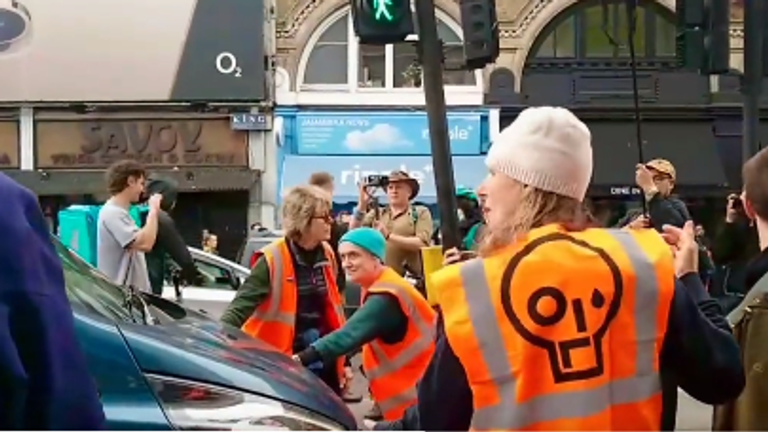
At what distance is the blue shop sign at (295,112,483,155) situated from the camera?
19781 mm

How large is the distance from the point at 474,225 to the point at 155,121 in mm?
13212

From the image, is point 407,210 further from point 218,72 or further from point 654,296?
point 218,72

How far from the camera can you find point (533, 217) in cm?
244

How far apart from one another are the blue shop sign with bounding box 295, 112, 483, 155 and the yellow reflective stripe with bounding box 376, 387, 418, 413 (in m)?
14.6

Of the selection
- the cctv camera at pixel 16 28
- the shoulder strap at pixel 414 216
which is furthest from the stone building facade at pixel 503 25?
the shoulder strap at pixel 414 216

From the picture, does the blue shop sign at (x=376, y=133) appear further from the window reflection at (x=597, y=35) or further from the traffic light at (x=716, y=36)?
the traffic light at (x=716, y=36)

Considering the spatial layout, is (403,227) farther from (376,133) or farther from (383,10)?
(376,133)

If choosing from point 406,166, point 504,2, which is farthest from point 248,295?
point 504,2

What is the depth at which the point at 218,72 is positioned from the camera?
20.4 m

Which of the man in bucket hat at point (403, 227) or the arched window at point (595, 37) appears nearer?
the man in bucket hat at point (403, 227)

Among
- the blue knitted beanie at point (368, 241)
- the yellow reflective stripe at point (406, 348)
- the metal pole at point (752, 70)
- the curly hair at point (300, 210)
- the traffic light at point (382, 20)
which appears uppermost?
the traffic light at point (382, 20)

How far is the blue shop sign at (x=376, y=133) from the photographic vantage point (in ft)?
64.9

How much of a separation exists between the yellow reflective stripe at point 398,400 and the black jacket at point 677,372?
2661 millimetres

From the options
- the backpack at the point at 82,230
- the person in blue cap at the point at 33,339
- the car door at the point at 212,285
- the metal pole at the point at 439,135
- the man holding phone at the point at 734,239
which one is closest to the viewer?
the person in blue cap at the point at 33,339
